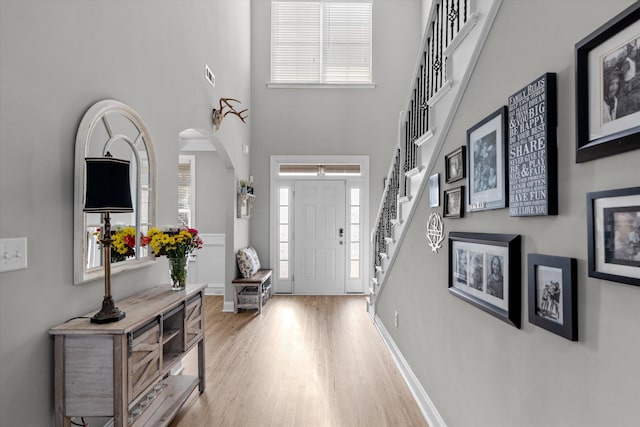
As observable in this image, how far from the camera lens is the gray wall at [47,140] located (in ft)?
4.85

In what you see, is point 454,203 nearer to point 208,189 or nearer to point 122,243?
point 122,243

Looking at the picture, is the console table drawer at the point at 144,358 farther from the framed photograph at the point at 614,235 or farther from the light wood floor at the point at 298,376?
the framed photograph at the point at 614,235

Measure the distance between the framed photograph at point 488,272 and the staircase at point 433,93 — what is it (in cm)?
76

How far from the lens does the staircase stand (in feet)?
6.20

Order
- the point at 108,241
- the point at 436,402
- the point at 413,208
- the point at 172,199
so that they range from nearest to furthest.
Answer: the point at 108,241 < the point at 436,402 < the point at 413,208 < the point at 172,199

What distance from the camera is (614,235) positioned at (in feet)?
3.26

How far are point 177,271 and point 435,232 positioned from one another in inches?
72.6

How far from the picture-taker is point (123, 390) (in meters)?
1.72

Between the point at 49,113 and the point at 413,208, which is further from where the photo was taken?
the point at 413,208

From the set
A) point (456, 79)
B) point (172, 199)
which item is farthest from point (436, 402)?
point (172, 199)

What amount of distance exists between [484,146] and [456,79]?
57 cm

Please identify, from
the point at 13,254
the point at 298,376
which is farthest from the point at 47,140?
the point at 298,376

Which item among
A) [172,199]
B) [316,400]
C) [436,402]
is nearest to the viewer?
[436,402]

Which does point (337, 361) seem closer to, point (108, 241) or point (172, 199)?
point (172, 199)
